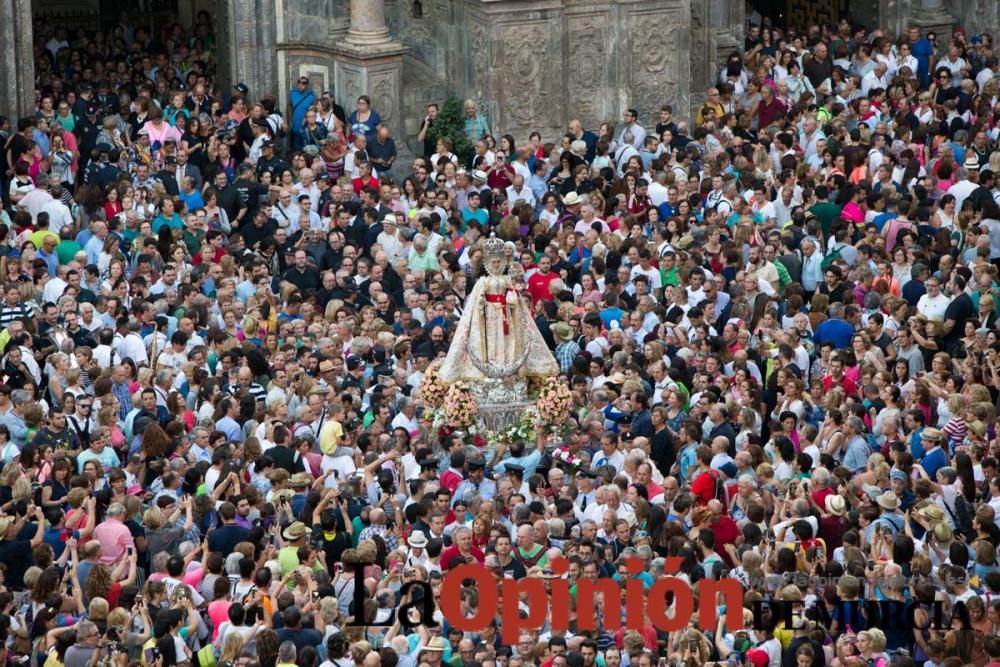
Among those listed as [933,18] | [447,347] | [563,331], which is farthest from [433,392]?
[933,18]

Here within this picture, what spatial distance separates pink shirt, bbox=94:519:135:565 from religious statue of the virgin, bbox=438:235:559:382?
4414 millimetres

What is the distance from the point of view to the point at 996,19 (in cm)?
3656

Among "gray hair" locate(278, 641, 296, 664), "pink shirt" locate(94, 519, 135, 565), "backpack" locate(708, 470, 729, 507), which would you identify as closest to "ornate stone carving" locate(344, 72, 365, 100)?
"backpack" locate(708, 470, 729, 507)

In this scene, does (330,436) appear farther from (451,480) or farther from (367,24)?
(367,24)

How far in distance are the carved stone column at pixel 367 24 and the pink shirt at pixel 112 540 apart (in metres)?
13.1

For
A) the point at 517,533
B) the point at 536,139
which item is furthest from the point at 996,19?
the point at 517,533

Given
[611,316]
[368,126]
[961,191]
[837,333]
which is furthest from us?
[368,126]

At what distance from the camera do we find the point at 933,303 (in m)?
25.8

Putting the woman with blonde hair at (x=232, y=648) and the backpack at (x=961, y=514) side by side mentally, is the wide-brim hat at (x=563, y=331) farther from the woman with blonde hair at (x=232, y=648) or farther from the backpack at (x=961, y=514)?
the woman with blonde hair at (x=232, y=648)

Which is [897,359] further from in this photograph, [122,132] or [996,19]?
[996,19]

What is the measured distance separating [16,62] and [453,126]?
538cm

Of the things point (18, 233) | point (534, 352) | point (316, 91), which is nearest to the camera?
point (534, 352)

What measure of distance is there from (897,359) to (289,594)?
805cm

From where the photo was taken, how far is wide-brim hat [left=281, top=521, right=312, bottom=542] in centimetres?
2033
